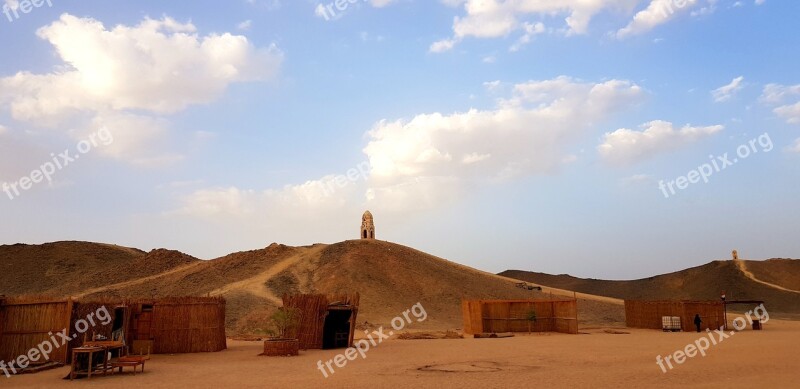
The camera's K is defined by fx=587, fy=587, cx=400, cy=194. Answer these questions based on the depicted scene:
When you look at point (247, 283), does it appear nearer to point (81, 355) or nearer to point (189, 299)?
point (189, 299)

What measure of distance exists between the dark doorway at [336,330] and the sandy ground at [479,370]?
2.53 m

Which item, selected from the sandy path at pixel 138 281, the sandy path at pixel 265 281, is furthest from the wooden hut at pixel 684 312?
the sandy path at pixel 138 281

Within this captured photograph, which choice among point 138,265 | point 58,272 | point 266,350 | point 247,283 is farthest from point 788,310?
point 58,272

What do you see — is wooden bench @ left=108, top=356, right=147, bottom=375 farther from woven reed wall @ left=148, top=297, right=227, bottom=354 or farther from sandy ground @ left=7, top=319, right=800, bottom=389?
woven reed wall @ left=148, top=297, right=227, bottom=354

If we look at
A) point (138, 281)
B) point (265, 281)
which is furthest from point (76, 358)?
point (138, 281)

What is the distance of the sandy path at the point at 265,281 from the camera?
4691 cm

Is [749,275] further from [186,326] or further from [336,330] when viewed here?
[186,326]

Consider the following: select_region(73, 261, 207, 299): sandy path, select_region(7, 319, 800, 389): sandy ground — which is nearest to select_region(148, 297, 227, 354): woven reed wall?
select_region(7, 319, 800, 389): sandy ground

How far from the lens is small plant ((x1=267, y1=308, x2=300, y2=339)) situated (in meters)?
22.9

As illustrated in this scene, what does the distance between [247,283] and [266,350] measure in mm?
31232

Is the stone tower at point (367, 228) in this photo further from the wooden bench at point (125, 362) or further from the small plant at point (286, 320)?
the wooden bench at point (125, 362)

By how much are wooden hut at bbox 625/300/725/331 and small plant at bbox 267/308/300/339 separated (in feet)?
78.6

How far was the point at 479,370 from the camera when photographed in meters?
16.1

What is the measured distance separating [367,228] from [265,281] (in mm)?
18133
